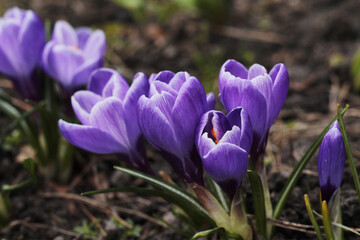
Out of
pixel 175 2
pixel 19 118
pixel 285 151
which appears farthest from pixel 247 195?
pixel 175 2

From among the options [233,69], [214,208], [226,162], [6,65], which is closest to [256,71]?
[233,69]

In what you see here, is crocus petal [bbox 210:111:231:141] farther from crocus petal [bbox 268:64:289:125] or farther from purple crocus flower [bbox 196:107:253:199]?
crocus petal [bbox 268:64:289:125]

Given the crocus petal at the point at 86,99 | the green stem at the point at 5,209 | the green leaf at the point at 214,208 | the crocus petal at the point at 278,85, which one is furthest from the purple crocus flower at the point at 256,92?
the green stem at the point at 5,209

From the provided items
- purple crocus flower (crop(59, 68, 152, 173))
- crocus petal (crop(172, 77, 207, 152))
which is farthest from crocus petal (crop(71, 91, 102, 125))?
crocus petal (crop(172, 77, 207, 152))

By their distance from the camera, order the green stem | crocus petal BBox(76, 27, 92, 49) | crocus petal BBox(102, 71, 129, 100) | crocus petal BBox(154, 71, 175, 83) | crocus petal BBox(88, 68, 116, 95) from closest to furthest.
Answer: crocus petal BBox(154, 71, 175, 83) → crocus petal BBox(102, 71, 129, 100) → crocus petal BBox(88, 68, 116, 95) → the green stem → crocus petal BBox(76, 27, 92, 49)

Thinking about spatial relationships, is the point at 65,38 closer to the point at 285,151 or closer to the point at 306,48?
the point at 285,151

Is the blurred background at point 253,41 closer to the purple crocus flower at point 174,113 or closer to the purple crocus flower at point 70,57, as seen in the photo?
the purple crocus flower at point 70,57

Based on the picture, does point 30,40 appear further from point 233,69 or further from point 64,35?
point 233,69
